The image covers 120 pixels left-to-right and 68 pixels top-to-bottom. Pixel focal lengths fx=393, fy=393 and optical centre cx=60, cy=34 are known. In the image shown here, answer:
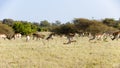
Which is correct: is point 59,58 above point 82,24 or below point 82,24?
above

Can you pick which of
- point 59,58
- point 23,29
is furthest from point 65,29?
point 59,58

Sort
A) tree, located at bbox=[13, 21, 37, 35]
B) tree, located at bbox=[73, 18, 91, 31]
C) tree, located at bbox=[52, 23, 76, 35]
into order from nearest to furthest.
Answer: tree, located at bbox=[13, 21, 37, 35] → tree, located at bbox=[73, 18, 91, 31] → tree, located at bbox=[52, 23, 76, 35]

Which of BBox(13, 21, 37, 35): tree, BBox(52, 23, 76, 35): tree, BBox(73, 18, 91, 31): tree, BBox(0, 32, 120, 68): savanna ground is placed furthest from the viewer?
BBox(52, 23, 76, 35): tree

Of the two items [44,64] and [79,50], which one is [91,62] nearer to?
[44,64]

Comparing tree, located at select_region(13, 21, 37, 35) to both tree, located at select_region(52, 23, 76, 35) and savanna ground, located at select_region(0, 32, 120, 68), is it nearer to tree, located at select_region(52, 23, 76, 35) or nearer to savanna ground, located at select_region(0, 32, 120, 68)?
tree, located at select_region(52, 23, 76, 35)

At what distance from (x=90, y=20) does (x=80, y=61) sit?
62790 millimetres

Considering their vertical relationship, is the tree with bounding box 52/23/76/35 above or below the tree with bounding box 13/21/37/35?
below

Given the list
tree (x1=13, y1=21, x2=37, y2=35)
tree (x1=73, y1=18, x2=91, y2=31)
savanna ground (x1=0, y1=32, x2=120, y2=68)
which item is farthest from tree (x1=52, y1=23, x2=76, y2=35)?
savanna ground (x1=0, y1=32, x2=120, y2=68)

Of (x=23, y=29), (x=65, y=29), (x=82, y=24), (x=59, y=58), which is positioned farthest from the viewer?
(x=65, y=29)

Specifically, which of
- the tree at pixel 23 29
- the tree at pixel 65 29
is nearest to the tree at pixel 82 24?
the tree at pixel 65 29

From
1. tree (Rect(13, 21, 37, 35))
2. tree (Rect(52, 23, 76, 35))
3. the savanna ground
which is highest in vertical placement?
the savanna ground

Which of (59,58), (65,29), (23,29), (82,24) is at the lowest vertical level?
(65,29)

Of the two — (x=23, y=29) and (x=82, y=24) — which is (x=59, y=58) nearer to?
(x=23, y=29)

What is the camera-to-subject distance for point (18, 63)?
66.7 feet
